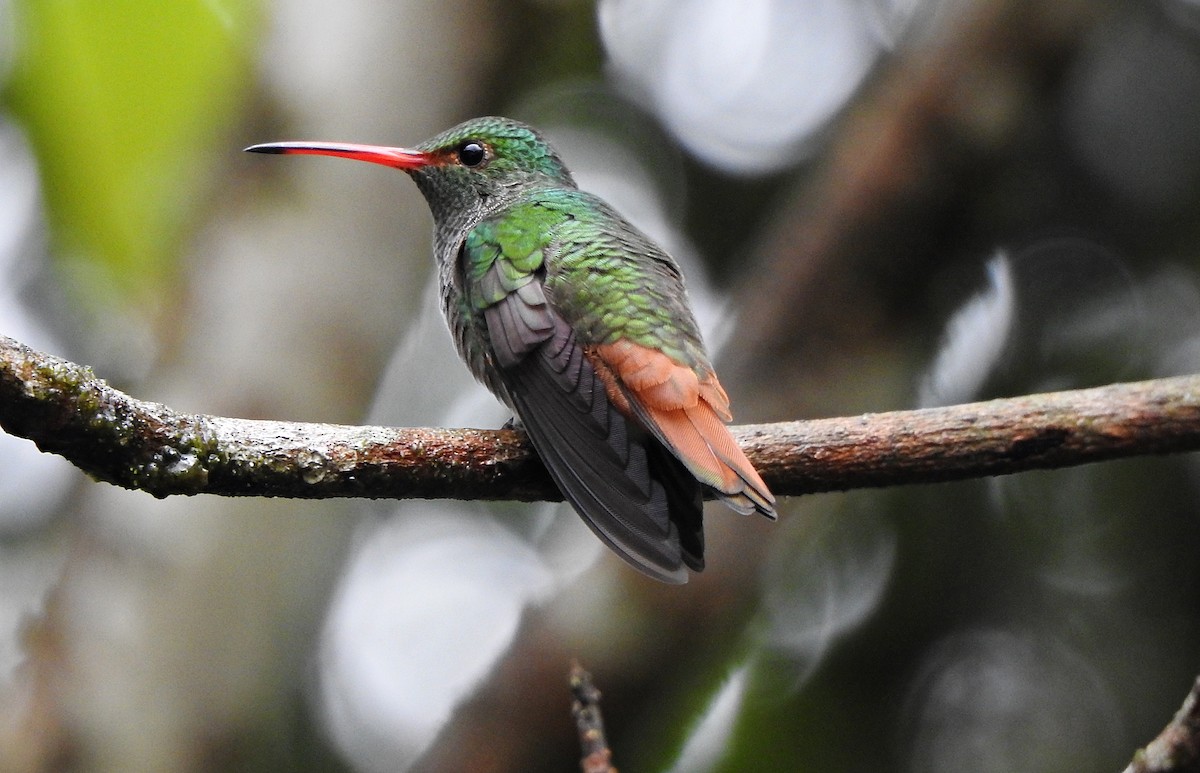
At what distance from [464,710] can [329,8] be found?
3503 millimetres

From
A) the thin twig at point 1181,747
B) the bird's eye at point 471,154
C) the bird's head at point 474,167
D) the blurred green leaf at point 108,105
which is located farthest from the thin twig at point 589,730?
the blurred green leaf at point 108,105

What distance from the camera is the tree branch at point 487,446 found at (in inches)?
86.1

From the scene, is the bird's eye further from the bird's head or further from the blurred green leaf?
the blurred green leaf

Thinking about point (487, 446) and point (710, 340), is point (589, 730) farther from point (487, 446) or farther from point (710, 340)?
point (710, 340)

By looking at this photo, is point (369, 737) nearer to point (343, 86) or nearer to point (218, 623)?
point (218, 623)

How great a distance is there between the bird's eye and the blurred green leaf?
115cm

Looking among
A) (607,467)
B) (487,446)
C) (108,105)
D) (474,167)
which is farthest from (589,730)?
(108,105)

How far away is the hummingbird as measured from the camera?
A: 2879mm

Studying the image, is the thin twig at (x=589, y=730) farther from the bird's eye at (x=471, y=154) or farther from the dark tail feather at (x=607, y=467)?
the bird's eye at (x=471, y=154)

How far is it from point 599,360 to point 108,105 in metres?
2.55

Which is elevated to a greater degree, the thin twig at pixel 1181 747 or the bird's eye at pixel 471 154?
the bird's eye at pixel 471 154

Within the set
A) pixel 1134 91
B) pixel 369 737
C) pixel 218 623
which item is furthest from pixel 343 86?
pixel 1134 91

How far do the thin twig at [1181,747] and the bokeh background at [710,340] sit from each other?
305 cm

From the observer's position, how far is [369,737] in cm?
610
